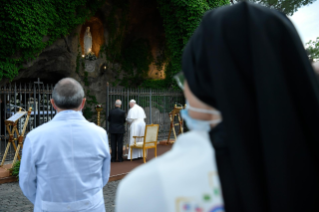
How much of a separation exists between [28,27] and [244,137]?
38.5 ft

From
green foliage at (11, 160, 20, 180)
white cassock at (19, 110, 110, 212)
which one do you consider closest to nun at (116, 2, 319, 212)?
white cassock at (19, 110, 110, 212)

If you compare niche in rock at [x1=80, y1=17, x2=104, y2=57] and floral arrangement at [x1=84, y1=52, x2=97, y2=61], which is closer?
floral arrangement at [x1=84, y1=52, x2=97, y2=61]

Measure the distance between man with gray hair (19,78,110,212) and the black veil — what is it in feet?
5.33

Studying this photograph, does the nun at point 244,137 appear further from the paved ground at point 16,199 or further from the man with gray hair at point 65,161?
the paved ground at point 16,199

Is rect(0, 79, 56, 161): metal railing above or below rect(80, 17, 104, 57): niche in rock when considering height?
below

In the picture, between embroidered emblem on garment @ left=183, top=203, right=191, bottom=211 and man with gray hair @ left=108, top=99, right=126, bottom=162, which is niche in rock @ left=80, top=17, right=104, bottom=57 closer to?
man with gray hair @ left=108, top=99, right=126, bottom=162

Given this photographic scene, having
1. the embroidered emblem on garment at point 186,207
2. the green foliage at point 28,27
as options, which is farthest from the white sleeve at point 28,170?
the green foliage at point 28,27

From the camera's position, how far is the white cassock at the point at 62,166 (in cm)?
213

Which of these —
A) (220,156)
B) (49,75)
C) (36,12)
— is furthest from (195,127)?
(49,75)

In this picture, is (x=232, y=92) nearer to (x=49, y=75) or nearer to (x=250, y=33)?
(x=250, y=33)

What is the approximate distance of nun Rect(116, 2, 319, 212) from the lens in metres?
0.77

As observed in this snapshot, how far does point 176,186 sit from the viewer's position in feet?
2.53

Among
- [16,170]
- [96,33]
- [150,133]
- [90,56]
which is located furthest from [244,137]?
[96,33]

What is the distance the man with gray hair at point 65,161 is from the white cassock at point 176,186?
1.50 metres
